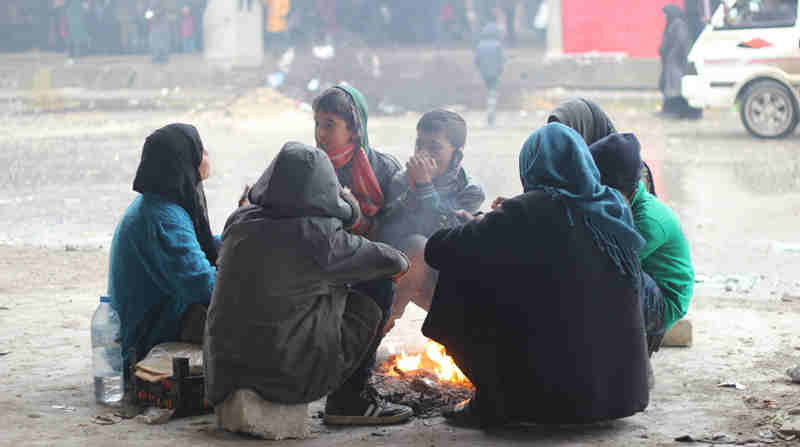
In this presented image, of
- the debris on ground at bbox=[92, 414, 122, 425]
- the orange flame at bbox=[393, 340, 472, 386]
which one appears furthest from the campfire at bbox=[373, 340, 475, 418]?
the debris on ground at bbox=[92, 414, 122, 425]

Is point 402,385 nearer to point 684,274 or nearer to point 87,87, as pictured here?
point 684,274

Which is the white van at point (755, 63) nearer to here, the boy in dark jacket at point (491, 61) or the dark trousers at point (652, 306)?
the boy in dark jacket at point (491, 61)

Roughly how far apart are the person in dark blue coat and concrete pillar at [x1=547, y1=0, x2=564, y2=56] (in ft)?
59.3

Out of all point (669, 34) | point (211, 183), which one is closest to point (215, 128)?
point (211, 183)

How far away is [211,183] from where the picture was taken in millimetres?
11250

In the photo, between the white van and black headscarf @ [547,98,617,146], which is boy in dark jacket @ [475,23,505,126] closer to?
the white van

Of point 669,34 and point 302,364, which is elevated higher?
point 669,34

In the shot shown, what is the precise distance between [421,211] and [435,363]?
2.17 feet

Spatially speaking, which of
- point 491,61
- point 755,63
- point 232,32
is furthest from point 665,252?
point 232,32

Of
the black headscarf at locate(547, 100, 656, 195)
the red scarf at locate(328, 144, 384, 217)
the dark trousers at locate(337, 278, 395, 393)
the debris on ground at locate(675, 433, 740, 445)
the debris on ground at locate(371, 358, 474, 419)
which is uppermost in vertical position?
the black headscarf at locate(547, 100, 656, 195)

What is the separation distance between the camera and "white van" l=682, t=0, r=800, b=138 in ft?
46.5

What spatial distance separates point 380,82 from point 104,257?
14072 millimetres

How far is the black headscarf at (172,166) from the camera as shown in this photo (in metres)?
4.30

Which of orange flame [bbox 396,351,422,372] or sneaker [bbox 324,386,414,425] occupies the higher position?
sneaker [bbox 324,386,414,425]
